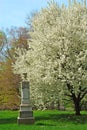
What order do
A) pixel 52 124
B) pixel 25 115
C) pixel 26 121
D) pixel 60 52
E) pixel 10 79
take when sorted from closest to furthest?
pixel 52 124 → pixel 26 121 → pixel 25 115 → pixel 60 52 → pixel 10 79

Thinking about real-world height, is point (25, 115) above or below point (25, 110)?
below

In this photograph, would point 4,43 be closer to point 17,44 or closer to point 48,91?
point 17,44

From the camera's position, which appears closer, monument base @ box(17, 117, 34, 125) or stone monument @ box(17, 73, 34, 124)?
monument base @ box(17, 117, 34, 125)

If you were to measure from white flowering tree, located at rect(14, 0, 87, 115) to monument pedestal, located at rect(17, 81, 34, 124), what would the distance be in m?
2.74

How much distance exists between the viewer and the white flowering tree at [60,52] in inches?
1061

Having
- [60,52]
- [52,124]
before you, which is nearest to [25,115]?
[52,124]

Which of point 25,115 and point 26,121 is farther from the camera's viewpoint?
point 25,115

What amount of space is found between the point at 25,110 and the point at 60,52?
567cm

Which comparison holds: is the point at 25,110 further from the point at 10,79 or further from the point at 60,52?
the point at 10,79

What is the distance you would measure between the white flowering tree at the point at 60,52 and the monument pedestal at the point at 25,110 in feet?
9.00

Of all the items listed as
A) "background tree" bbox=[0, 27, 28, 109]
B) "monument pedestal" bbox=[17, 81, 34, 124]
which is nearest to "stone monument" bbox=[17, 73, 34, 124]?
"monument pedestal" bbox=[17, 81, 34, 124]

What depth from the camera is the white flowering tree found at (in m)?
26.9

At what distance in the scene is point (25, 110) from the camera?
78.9ft

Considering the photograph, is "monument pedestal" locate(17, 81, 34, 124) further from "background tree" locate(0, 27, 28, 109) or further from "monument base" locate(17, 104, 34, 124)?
"background tree" locate(0, 27, 28, 109)
